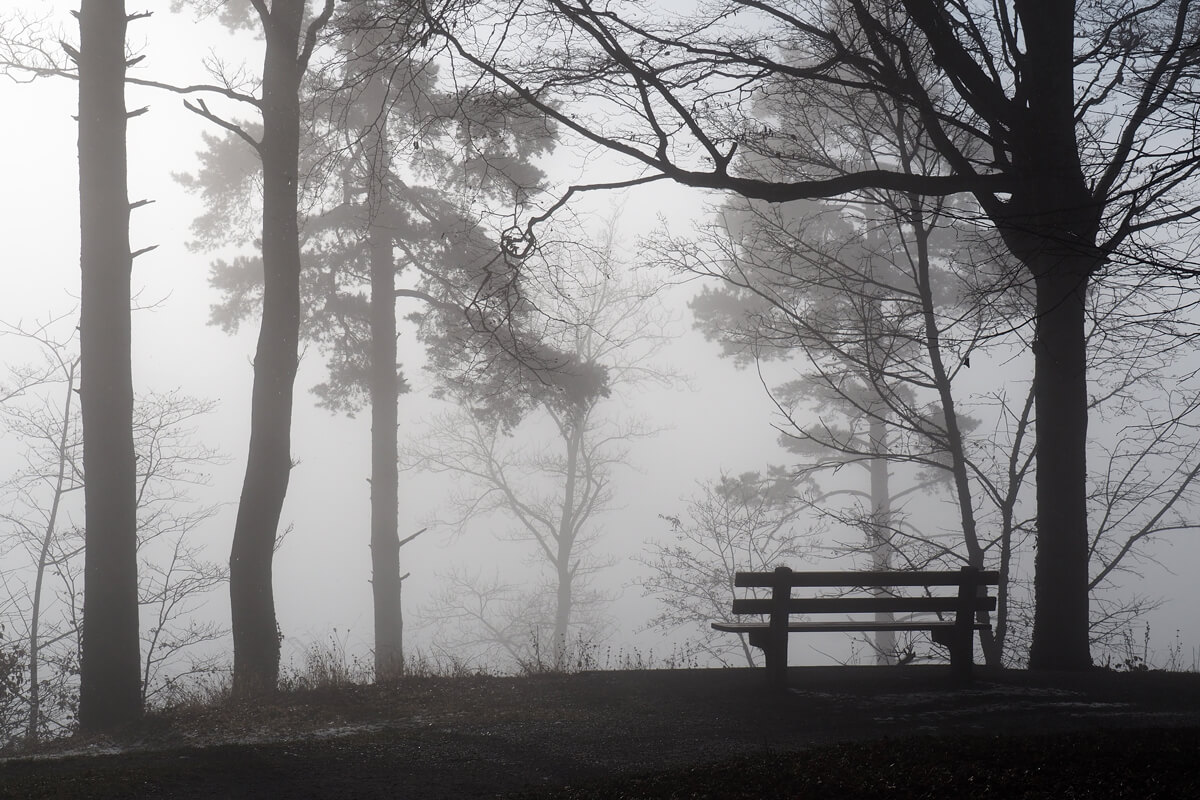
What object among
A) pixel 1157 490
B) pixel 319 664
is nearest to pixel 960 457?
pixel 1157 490

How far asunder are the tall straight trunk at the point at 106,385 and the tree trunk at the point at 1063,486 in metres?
8.83

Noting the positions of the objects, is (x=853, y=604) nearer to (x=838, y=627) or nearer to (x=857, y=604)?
(x=857, y=604)

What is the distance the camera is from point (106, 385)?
8828mm

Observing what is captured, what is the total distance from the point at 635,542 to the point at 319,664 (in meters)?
69.9

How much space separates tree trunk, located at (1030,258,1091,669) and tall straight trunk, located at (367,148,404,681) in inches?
489

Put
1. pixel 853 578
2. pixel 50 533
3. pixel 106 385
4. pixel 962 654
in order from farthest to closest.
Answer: pixel 50 533, pixel 106 385, pixel 962 654, pixel 853 578

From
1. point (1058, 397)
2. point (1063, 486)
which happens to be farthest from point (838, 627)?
point (1058, 397)

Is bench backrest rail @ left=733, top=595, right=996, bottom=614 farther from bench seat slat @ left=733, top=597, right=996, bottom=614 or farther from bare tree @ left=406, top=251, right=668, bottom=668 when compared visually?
bare tree @ left=406, top=251, right=668, bottom=668

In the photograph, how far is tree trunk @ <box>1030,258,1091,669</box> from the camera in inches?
363

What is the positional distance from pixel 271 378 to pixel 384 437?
351 inches

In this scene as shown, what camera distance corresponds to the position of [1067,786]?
440 cm

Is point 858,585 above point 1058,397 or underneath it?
underneath

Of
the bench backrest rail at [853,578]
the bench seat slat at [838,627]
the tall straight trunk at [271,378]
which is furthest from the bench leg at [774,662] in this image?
the tall straight trunk at [271,378]

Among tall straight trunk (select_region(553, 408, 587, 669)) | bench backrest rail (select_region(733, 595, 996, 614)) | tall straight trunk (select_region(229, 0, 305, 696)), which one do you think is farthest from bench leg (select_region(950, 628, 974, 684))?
tall straight trunk (select_region(553, 408, 587, 669))
